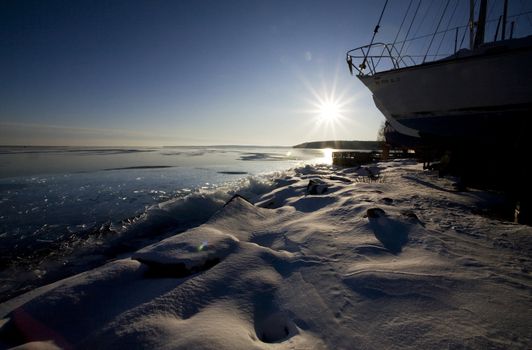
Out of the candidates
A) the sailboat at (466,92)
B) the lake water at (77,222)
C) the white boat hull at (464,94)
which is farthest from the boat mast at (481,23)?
the lake water at (77,222)

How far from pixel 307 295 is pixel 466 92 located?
488 inches

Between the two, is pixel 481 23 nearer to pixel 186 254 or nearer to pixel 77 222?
pixel 186 254

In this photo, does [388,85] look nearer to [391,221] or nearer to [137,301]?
[391,221]

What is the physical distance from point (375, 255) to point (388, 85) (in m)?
12.8

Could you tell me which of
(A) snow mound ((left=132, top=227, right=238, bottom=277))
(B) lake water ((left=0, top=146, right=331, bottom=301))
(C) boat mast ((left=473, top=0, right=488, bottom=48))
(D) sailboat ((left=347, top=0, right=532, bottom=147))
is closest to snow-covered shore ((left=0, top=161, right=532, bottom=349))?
(A) snow mound ((left=132, top=227, right=238, bottom=277))

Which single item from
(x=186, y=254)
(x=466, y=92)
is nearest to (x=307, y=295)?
(x=186, y=254)

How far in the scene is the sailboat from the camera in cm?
930

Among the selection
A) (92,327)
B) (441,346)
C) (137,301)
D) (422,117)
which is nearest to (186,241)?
(137,301)

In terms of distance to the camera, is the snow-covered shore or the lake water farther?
the lake water

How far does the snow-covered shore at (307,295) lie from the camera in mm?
2072

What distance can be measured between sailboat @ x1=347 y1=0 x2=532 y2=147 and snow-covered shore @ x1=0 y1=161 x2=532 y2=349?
5733mm

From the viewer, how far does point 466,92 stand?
10469 mm

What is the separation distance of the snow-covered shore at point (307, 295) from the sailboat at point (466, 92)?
5.73 m

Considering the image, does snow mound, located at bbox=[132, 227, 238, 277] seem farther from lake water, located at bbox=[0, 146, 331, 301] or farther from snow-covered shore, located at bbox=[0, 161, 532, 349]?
lake water, located at bbox=[0, 146, 331, 301]
